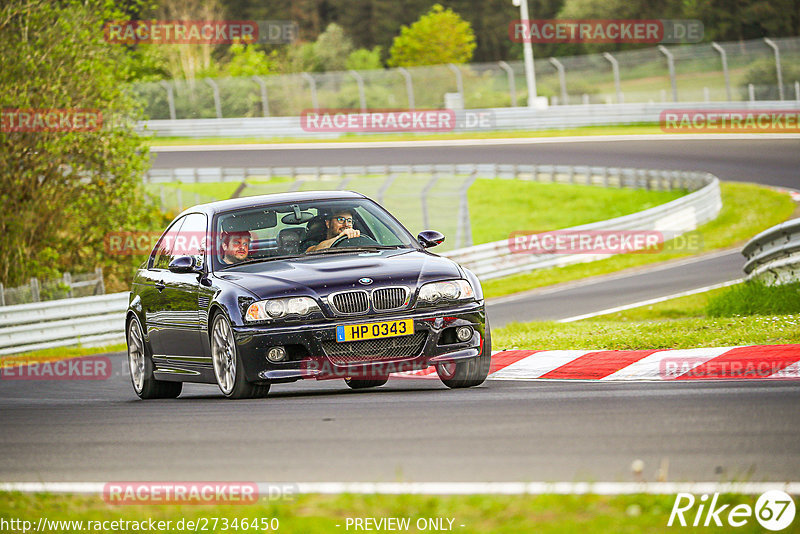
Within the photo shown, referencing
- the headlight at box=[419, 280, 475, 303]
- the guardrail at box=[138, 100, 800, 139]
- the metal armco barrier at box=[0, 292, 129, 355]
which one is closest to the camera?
the headlight at box=[419, 280, 475, 303]

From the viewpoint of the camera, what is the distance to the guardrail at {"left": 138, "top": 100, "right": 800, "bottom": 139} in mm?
43000

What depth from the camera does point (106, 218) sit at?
25781mm

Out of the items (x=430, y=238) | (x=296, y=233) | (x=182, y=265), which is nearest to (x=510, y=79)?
(x=430, y=238)

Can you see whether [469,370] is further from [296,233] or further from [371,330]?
[296,233]

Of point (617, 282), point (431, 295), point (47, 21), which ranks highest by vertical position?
point (47, 21)

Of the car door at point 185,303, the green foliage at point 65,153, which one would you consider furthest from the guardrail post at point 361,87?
the car door at point 185,303

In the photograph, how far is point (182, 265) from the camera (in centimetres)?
961

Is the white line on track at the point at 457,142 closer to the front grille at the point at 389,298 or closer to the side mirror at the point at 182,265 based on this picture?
the side mirror at the point at 182,265

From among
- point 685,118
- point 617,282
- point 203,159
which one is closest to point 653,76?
point 685,118

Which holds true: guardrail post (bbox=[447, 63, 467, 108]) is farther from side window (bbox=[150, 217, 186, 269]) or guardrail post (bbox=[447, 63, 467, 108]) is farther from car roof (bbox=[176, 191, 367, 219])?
car roof (bbox=[176, 191, 367, 219])

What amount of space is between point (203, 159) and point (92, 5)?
21.5m

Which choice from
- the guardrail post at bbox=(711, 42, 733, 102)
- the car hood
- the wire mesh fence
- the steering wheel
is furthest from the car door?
the wire mesh fence

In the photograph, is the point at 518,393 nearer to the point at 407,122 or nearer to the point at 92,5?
the point at 92,5

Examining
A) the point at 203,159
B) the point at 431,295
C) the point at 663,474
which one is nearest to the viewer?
the point at 663,474
